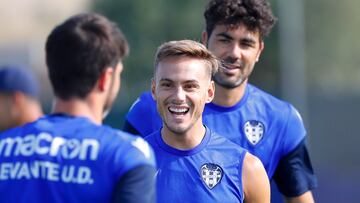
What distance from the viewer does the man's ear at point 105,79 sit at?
16.7 ft

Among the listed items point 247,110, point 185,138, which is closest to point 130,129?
point 247,110

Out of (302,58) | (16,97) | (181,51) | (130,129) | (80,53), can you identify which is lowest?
(302,58)

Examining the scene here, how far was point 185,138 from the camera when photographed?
6359 mm

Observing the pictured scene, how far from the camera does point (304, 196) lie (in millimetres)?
7625

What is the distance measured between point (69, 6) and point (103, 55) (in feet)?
219

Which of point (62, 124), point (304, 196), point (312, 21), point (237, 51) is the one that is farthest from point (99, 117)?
point (312, 21)

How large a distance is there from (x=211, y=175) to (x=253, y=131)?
1.24m

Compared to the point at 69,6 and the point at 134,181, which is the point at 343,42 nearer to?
the point at 134,181

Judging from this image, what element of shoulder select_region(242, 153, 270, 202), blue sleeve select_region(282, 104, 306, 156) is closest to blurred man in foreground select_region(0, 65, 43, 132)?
shoulder select_region(242, 153, 270, 202)

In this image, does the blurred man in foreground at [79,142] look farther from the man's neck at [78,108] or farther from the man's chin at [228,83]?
the man's chin at [228,83]

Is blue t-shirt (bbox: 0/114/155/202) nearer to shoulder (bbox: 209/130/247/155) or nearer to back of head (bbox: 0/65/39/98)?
back of head (bbox: 0/65/39/98)

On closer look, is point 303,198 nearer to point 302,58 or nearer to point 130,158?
point 130,158

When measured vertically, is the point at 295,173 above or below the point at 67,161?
below

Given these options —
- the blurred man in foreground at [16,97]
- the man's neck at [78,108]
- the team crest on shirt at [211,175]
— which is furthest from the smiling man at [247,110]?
the man's neck at [78,108]
